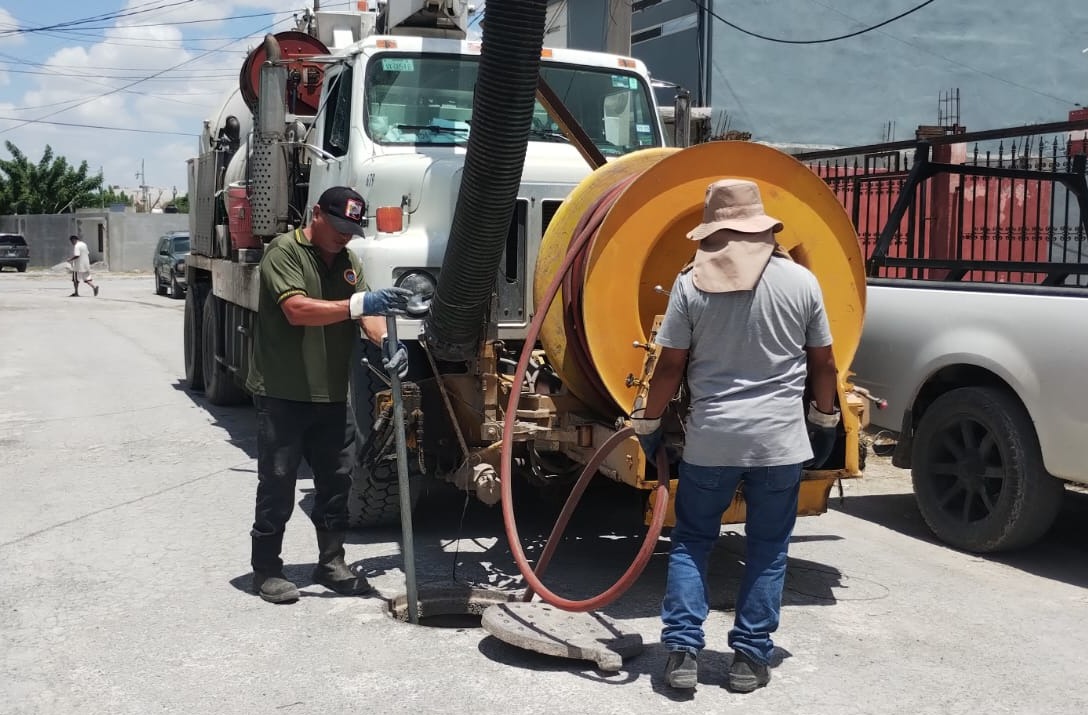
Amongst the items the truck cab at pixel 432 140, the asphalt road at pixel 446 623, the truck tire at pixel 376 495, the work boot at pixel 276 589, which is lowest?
the asphalt road at pixel 446 623

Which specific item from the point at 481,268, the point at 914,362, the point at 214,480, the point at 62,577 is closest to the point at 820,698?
the point at 481,268

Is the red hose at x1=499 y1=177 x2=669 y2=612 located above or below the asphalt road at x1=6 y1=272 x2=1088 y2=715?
above

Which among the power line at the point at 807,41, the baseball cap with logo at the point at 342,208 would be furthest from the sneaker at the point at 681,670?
the power line at the point at 807,41

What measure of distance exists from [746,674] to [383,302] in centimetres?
216

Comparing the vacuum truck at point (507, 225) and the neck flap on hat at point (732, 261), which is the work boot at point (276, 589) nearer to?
the vacuum truck at point (507, 225)

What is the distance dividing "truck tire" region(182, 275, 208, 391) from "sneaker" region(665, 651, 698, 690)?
8.86m

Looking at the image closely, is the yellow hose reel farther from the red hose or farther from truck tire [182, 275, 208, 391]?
truck tire [182, 275, 208, 391]

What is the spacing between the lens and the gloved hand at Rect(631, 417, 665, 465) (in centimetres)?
449

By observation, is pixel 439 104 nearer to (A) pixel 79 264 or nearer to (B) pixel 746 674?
(B) pixel 746 674

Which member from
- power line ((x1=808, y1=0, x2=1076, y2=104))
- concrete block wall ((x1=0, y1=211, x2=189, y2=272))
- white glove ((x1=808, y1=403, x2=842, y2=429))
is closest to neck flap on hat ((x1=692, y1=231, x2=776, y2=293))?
white glove ((x1=808, y1=403, x2=842, y2=429))

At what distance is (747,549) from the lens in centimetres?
446

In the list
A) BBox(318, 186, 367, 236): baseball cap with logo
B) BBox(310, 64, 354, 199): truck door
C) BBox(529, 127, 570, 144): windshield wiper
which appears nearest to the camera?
BBox(318, 186, 367, 236): baseball cap with logo

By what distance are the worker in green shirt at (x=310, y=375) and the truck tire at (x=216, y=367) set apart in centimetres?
554

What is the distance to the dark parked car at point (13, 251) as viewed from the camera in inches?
1857
